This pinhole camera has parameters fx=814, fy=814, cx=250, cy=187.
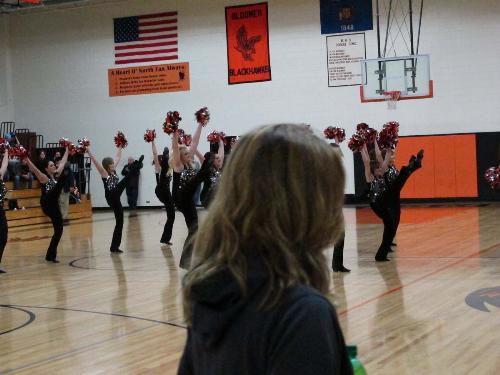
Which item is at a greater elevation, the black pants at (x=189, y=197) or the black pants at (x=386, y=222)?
the black pants at (x=189, y=197)

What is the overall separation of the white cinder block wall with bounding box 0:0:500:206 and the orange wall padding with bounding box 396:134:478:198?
0.96 feet

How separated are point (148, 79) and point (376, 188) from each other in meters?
14.5

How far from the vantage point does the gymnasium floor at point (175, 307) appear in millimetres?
5559

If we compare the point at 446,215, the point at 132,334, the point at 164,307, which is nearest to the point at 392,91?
the point at 446,215

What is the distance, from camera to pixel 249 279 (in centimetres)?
145

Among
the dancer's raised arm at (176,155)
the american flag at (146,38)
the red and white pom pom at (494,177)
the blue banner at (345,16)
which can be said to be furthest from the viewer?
the american flag at (146,38)

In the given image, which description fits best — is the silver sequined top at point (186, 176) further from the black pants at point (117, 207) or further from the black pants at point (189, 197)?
the black pants at point (117, 207)

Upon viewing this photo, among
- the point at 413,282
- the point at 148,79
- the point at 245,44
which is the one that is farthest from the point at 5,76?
the point at 413,282

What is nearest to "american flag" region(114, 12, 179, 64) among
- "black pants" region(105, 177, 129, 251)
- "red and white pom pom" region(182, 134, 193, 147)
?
"red and white pom pom" region(182, 134, 193, 147)

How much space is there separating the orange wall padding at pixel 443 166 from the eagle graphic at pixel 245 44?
16.1 ft

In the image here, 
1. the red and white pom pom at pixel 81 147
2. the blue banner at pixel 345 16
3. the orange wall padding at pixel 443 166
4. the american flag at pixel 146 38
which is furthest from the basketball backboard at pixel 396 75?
the red and white pom pom at pixel 81 147

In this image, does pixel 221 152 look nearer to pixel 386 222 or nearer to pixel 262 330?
pixel 386 222

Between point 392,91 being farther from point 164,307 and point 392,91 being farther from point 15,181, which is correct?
point 164,307

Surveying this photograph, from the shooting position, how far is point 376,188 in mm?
10594
